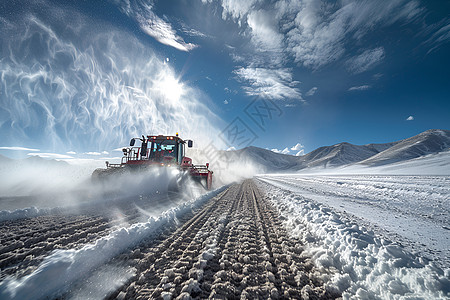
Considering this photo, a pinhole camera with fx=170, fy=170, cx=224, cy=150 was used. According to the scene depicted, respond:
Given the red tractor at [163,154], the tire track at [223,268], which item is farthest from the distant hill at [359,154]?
the tire track at [223,268]

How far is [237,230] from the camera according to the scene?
388 cm

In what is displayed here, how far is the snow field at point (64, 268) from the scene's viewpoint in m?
1.70

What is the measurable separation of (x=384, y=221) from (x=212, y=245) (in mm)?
4806

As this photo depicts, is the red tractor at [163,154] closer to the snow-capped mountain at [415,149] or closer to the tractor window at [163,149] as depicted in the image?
the tractor window at [163,149]

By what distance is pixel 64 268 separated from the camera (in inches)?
81.6

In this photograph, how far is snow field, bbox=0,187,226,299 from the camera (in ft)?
5.58

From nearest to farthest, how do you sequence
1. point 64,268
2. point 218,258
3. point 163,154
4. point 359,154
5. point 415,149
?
1. point 64,268
2. point 218,258
3. point 163,154
4. point 415,149
5. point 359,154

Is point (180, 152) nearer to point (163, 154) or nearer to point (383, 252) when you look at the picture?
point (163, 154)

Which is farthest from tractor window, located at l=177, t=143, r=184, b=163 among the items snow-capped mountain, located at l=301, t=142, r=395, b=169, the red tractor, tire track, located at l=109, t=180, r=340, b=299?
snow-capped mountain, located at l=301, t=142, r=395, b=169

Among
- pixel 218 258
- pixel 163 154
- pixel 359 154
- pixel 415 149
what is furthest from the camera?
pixel 359 154

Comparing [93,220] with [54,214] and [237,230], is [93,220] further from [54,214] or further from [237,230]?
[237,230]

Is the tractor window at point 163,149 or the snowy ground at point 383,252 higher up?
the tractor window at point 163,149

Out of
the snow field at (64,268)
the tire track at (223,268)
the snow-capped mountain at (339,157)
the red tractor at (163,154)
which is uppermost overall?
the snow-capped mountain at (339,157)

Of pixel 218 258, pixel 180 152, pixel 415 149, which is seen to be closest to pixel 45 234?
pixel 218 258
